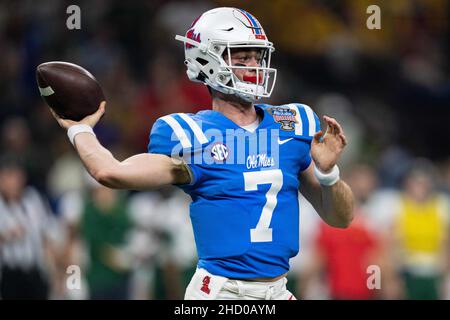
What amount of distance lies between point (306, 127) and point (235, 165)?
437mm

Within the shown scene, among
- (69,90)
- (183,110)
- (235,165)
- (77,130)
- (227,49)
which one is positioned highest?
(183,110)

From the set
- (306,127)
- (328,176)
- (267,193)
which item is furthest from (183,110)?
(267,193)

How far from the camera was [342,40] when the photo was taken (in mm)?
11469

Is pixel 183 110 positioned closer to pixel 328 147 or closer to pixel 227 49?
pixel 227 49

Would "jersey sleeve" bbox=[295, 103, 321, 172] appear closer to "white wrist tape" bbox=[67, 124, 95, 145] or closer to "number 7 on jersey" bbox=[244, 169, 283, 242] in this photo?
"number 7 on jersey" bbox=[244, 169, 283, 242]

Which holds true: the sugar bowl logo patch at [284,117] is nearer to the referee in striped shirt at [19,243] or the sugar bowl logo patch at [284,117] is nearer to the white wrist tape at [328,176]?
the white wrist tape at [328,176]

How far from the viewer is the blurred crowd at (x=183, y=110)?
8.62 metres

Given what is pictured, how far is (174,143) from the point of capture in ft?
14.0

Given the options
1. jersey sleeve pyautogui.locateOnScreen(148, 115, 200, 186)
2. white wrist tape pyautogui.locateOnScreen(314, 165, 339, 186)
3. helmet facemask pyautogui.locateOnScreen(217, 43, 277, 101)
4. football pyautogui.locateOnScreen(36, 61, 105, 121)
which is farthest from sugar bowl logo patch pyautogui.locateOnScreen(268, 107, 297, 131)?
football pyautogui.locateOnScreen(36, 61, 105, 121)

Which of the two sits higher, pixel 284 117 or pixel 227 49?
pixel 227 49

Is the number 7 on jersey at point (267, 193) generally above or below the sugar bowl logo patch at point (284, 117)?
below

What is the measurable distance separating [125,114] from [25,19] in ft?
5.64

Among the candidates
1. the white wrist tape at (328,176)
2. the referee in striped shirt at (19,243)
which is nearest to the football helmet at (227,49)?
the white wrist tape at (328,176)
